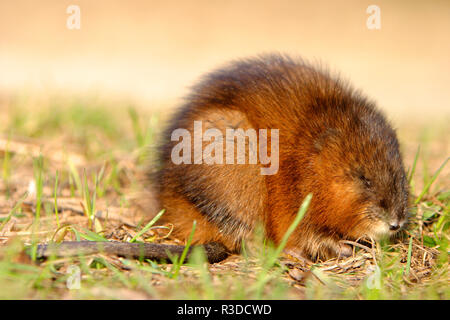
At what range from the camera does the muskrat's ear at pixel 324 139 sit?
401cm

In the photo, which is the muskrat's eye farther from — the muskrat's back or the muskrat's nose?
the muskrat's nose

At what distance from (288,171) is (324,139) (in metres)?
0.42

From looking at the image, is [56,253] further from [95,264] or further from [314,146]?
[314,146]

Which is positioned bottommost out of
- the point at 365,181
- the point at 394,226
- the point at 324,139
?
the point at 394,226

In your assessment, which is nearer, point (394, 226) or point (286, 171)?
point (394, 226)

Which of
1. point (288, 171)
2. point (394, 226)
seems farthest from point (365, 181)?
point (288, 171)

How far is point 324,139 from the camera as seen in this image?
402 centimetres

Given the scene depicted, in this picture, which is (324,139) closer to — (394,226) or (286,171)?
(286,171)

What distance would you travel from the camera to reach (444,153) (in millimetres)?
6852

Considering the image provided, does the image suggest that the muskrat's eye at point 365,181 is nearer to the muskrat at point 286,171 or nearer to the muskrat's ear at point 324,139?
the muskrat at point 286,171

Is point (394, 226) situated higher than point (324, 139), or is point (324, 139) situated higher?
point (324, 139)

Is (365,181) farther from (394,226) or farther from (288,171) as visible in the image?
(288,171)

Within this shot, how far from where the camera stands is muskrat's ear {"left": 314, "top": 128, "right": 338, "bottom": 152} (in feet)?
13.1

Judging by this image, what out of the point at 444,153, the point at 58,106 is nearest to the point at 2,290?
the point at 58,106
